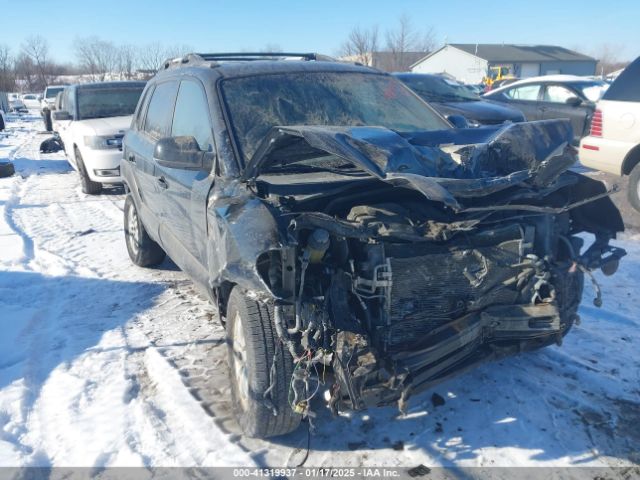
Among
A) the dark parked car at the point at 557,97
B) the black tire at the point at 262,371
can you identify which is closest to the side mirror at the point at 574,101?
the dark parked car at the point at 557,97

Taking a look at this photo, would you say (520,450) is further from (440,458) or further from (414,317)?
(414,317)

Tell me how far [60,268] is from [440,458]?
15.1ft

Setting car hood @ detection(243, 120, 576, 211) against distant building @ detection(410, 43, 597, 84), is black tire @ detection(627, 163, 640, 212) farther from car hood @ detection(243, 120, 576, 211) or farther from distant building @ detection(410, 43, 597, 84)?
distant building @ detection(410, 43, 597, 84)

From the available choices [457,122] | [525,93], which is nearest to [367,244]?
[457,122]

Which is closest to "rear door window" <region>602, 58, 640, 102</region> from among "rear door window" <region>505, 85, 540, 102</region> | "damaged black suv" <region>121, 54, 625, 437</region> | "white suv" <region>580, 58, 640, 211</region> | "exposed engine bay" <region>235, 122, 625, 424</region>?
"white suv" <region>580, 58, 640, 211</region>

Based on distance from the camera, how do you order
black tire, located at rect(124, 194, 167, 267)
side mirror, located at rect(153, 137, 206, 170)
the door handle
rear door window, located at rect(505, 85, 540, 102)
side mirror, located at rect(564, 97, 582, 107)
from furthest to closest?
rear door window, located at rect(505, 85, 540, 102), side mirror, located at rect(564, 97, 582, 107), black tire, located at rect(124, 194, 167, 267), the door handle, side mirror, located at rect(153, 137, 206, 170)

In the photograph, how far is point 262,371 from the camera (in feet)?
8.68

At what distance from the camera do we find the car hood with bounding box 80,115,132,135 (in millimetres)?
9258

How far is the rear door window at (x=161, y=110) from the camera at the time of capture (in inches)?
173

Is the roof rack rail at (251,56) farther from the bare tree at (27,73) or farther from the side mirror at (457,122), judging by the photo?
the bare tree at (27,73)

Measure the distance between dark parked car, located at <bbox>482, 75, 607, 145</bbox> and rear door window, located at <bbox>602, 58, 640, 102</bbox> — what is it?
3246 mm

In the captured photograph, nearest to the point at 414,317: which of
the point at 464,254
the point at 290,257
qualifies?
the point at 464,254

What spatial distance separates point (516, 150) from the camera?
318 cm

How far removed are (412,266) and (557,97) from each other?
34.1ft
